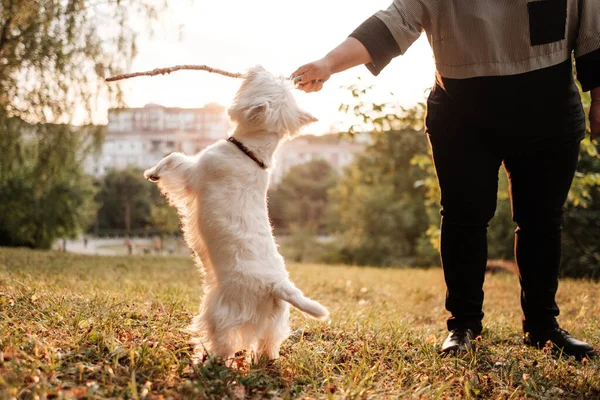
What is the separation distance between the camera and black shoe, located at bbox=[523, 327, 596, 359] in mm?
3217

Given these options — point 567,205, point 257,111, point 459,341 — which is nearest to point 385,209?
point 567,205

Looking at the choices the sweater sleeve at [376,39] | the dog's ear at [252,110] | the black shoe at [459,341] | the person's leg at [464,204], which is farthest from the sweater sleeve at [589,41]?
the dog's ear at [252,110]

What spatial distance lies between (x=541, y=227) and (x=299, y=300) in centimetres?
181

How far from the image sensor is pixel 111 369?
2.31 metres

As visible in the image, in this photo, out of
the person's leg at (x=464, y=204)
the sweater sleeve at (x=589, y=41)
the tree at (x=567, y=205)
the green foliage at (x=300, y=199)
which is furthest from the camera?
the green foliage at (x=300, y=199)

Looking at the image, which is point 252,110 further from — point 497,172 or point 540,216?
point 540,216

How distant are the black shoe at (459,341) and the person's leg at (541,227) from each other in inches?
19.3

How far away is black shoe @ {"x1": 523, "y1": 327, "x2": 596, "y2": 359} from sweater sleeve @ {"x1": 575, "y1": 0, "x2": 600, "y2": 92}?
5.17ft

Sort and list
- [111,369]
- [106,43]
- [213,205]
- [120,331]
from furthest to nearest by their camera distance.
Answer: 1. [106,43]
2. [120,331]
3. [213,205]
4. [111,369]

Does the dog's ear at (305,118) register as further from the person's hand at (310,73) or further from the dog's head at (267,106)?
the person's hand at (310,73)

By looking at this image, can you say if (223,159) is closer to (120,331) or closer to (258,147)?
(258,147)

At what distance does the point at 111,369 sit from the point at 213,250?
28.5 inches

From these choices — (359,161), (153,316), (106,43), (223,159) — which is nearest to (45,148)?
(106,43)

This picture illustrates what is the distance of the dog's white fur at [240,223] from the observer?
2537mm
